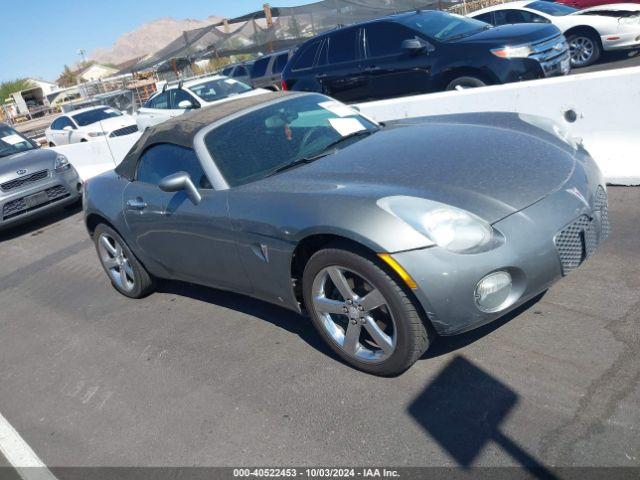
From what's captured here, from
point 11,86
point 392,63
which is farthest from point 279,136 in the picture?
point 11,86

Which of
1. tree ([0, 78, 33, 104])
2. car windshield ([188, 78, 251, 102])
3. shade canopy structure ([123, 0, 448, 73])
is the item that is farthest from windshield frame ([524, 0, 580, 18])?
tree ([0, 78, 33, 104])

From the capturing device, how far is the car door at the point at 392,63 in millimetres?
8617

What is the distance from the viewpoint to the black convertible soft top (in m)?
4.21

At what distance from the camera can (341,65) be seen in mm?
9461

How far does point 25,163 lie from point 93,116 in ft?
26.3

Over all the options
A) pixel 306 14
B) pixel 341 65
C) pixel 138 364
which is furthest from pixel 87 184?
pixel 306 14

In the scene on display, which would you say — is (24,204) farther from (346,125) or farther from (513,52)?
(513,52)

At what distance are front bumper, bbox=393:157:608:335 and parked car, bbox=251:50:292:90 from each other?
14.3m

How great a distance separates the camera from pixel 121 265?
5250 millimetres

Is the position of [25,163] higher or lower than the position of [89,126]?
higher

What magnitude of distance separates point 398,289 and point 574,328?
45.0 inches

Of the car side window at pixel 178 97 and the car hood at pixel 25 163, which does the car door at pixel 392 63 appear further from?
the car side window at pixel 178 97

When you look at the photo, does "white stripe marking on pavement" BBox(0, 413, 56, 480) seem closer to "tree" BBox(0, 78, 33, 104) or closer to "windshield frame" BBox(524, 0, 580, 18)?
"windshield frame" BBox(524, 0, 580, 18)

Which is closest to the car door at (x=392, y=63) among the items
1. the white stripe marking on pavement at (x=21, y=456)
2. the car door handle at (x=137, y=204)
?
the car door handle at (x=137, y=204)
